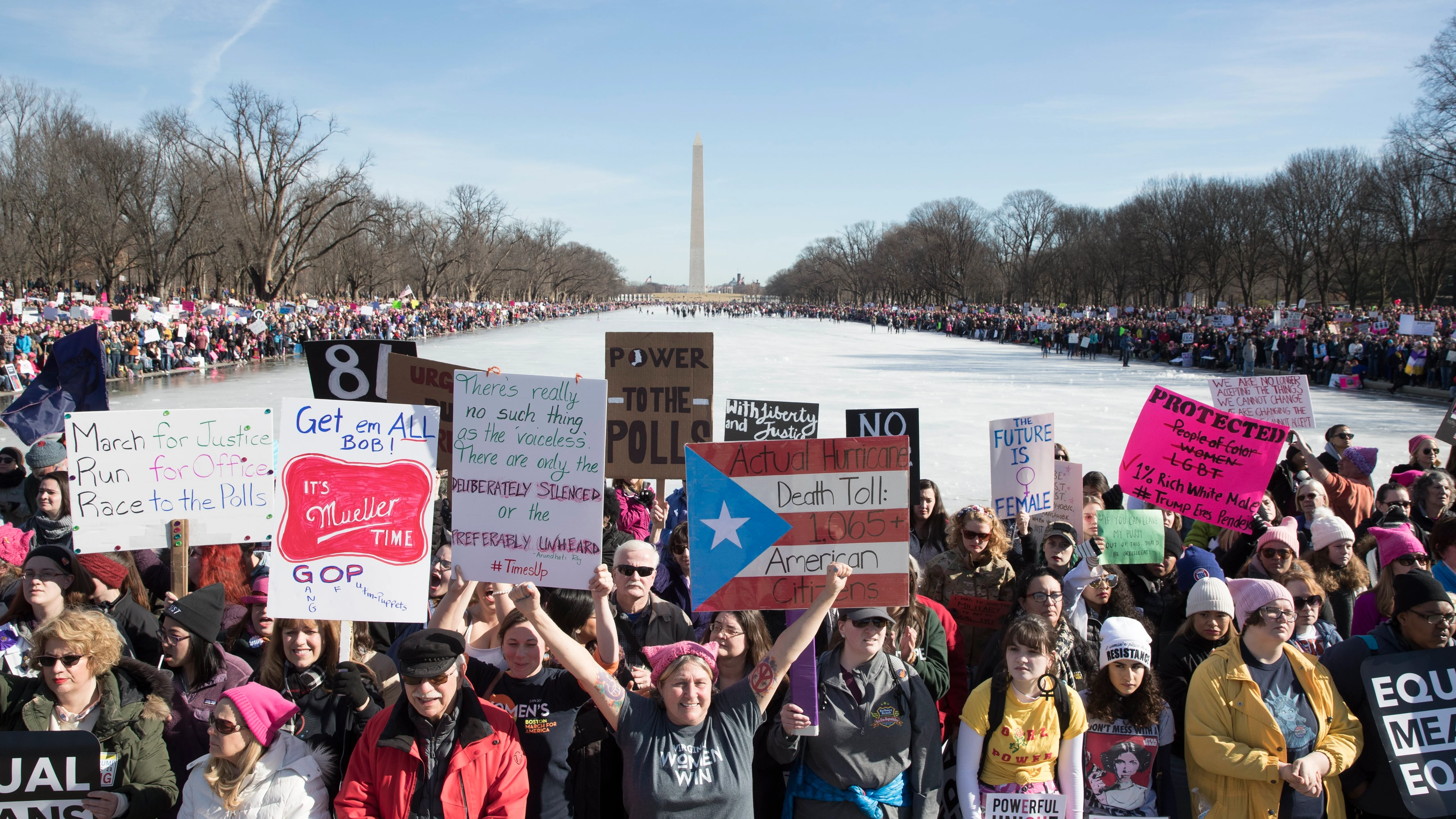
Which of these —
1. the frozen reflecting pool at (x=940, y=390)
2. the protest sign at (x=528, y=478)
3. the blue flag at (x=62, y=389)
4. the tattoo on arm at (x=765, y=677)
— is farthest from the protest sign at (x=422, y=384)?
the blue flag at (x=62, y=389)

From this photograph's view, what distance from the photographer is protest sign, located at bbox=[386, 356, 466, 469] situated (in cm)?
559

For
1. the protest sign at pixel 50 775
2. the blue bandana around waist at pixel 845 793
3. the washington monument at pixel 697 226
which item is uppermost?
the washington monument at pixel 697 226

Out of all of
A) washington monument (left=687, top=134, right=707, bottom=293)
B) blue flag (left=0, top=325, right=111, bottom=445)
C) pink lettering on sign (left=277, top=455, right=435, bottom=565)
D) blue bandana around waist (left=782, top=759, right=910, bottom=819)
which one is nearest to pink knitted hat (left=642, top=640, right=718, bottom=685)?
blue bandana around waist (left=782, top=759, right=910, bottom=819)

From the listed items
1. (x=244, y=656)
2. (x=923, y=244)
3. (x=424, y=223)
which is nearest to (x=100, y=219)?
(x=424, y=223)

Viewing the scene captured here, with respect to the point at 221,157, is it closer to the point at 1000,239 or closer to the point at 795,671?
the point at 795,671

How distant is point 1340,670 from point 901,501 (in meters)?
1.97

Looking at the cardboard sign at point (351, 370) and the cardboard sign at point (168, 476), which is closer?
the cardboard sign at point (168, 476)

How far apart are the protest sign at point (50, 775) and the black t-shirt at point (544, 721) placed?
4.30ft

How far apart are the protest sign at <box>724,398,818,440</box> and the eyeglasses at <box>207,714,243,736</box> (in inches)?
185

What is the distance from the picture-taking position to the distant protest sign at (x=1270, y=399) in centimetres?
824

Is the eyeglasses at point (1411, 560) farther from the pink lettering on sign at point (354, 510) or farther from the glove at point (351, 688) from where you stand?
the glove at point (351, 688)

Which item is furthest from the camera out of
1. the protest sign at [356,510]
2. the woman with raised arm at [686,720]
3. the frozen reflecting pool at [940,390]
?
the frozen reflecting pool at [940,390]

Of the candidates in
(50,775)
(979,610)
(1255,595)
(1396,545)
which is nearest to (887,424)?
(979,610)

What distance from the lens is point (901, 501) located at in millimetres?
3834
